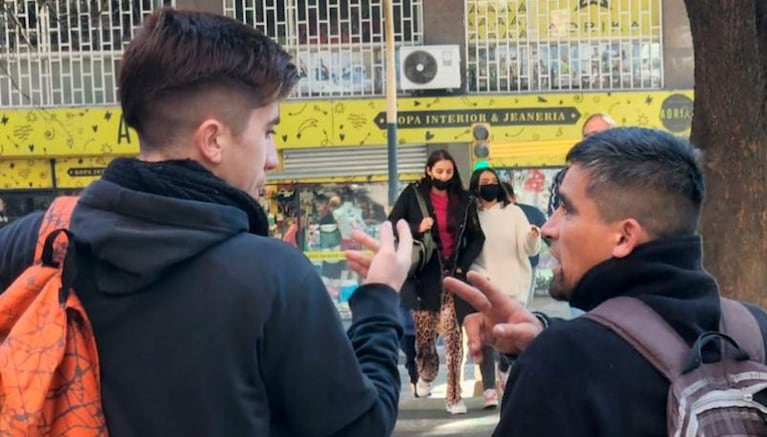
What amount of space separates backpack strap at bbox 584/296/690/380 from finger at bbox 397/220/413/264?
384mm

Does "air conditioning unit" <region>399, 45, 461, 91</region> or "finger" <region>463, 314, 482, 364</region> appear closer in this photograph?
"finger" <region>463, 314, 482, 364</region>

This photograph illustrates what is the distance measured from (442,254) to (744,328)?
558cm

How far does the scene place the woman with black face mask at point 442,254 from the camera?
713 centimetres

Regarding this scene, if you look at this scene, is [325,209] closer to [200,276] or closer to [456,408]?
[456,408]

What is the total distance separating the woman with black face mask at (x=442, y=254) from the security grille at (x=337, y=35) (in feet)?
25.0

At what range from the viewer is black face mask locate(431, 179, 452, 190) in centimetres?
736

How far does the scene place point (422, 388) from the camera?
7629mm

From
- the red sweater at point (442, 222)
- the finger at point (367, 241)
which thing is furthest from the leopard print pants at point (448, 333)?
the finger at point (367, 241)

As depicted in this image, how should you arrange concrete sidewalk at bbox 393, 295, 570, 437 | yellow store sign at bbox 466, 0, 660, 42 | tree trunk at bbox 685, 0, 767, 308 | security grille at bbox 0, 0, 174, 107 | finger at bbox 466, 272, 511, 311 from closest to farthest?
finger at bbox 466, 272, 511, 311 → tree trunk at bbox 685, 0, 767, 308 → concrete sidewalk at bbox 393, 295, 570, 437 → yellow store sign at bbox 466, 0, 660, 42 → security grille at bbox 0, 0, 174, 107

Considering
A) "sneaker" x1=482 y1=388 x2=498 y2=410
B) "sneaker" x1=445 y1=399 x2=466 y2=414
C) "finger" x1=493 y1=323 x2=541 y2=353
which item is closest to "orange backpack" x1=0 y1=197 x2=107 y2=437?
"finger" x1=493 y1=323 x2=541 y2=353

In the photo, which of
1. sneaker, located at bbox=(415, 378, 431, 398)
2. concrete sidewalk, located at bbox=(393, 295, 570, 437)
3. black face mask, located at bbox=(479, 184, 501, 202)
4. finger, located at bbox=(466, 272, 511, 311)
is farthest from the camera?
sneaker, located at bbox=(415, 378, 431, 398)

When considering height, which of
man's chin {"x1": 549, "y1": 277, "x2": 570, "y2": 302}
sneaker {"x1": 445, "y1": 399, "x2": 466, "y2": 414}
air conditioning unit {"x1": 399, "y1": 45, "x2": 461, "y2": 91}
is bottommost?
sneaker {"x1": 445, "y1": 399, "x2": 466, "y2": 414}

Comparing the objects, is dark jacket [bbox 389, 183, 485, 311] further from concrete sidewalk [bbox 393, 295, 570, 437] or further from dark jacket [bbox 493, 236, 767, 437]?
dark jacket [bbox 493, 236, 767, 437]

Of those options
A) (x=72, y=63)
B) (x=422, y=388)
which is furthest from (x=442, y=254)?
(x=72, y=63)
